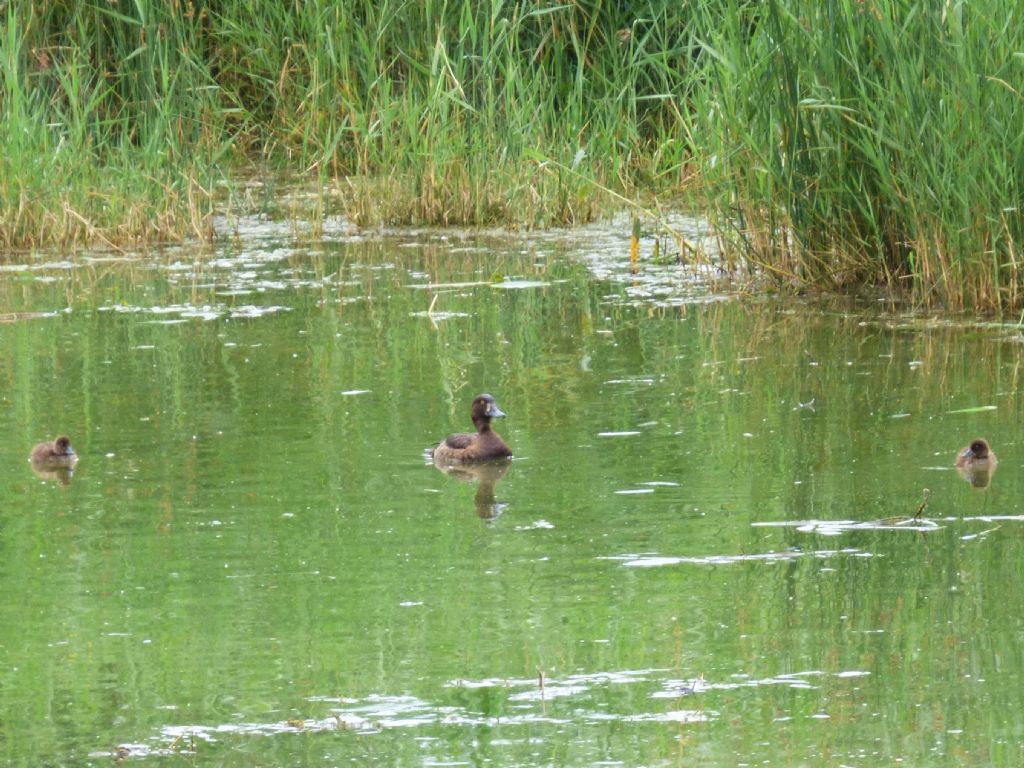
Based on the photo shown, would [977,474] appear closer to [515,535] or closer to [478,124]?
[515,535]

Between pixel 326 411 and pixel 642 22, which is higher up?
pixel 642 22

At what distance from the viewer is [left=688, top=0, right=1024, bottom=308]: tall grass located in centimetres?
902

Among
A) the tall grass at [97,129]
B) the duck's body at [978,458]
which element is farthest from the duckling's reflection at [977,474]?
the tall grass at [97,129]

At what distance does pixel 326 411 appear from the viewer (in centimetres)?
838

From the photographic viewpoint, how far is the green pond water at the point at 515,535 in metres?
4.42

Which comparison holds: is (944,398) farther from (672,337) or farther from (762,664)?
(762,664)

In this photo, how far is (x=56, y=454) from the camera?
24.6 feet

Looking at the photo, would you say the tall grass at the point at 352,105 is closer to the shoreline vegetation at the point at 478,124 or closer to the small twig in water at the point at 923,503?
the shoreline vegetation at the point at 478,124

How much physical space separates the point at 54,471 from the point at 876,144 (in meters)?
4.17

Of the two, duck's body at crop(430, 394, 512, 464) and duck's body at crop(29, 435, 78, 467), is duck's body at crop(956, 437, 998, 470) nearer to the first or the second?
duck's body at crop(430, 394, 512, 464)

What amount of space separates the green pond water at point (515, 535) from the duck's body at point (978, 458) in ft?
0.31

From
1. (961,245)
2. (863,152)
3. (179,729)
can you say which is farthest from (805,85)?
(179,729)

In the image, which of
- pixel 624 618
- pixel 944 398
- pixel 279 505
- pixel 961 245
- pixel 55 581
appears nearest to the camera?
pixel 624 618

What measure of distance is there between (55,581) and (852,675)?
232cm
